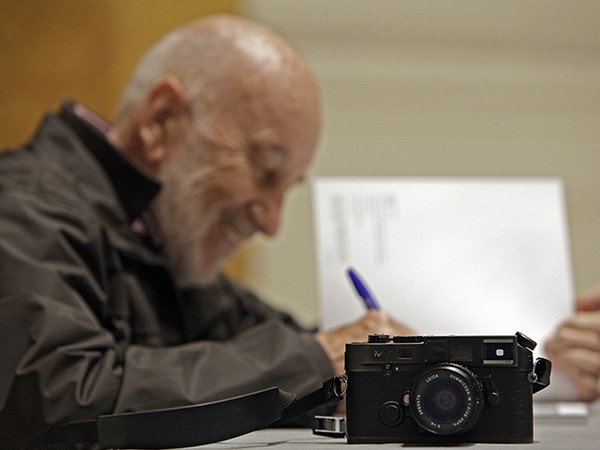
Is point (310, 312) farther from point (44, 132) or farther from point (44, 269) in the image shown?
point (44, 269)

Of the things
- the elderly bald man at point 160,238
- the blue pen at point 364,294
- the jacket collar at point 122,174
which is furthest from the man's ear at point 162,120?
the blue pen at point 364,294

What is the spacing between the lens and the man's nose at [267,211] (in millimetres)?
1450

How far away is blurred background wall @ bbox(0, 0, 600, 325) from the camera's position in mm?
2416

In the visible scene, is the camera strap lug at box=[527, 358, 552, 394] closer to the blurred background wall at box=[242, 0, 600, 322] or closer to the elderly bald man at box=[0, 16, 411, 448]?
the elderly bald man at box=[0, 16, 411, 448]

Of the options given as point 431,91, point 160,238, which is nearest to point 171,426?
point 160,238

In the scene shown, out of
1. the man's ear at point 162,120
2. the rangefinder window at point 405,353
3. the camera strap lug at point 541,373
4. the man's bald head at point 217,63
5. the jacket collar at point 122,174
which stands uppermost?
the man's bald head at point 217,63

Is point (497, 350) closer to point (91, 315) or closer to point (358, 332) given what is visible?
point (358, 332)

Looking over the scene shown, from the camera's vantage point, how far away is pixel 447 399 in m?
0.69

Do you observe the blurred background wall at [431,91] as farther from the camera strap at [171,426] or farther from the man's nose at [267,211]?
the camera strap at [171,426]

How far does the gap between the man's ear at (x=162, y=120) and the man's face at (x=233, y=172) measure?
20mm

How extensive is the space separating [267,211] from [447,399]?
2.63 feet

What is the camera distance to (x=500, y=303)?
1.30 metres

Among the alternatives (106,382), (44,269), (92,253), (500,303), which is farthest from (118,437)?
(500,303)

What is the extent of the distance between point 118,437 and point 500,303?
756 mm
